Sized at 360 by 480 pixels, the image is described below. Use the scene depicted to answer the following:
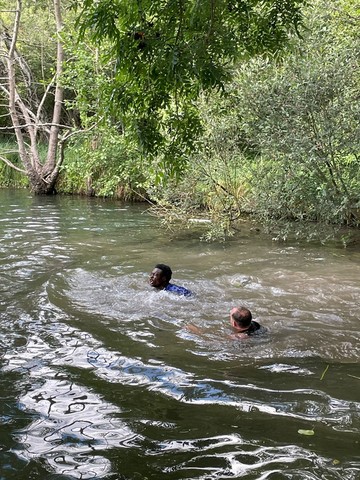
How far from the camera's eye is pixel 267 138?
434 inches

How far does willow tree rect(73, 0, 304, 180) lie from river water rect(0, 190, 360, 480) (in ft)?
7.48

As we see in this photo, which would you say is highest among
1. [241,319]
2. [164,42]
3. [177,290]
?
[164,42]

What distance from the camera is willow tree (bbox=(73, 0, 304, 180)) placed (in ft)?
12.6

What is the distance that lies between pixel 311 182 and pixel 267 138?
1.36 meters

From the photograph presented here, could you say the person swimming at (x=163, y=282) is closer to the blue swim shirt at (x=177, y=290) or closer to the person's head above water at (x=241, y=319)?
the blue swim shirt at (x=177, y=290)

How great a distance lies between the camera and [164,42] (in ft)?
13.1

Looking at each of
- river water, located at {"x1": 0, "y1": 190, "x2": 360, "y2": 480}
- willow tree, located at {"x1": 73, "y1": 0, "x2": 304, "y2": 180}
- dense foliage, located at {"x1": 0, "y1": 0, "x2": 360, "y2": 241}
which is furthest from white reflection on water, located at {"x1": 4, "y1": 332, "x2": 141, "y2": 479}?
willow tree, located at {"x1": 73, "y1": 0, "x2": 304, "y2": 180}

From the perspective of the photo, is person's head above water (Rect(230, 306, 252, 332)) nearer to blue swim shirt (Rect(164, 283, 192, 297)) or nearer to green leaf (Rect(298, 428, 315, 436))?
blue swim shirt (Rect(164, 283, 192, 297))

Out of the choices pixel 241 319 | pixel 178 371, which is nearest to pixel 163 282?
pixel 241 319

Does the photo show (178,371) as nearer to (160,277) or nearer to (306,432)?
(306,432)

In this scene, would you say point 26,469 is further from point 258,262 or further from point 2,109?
point 2,109

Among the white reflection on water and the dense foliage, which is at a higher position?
the dense foliage

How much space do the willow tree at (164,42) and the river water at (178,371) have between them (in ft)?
7.48

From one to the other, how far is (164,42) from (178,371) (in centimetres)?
300
